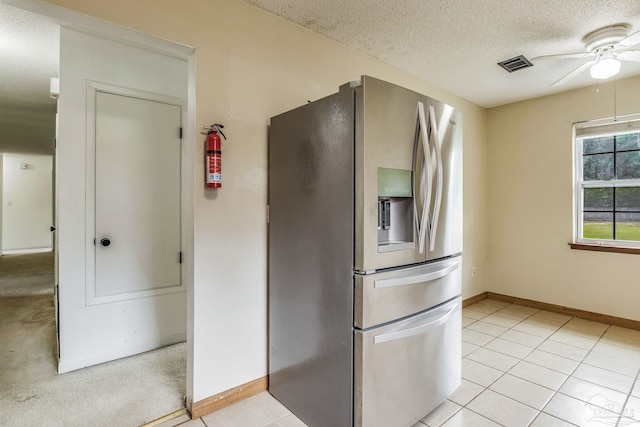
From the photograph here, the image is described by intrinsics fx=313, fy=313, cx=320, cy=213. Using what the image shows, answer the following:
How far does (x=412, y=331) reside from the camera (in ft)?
5.41

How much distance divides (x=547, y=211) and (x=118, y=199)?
14.9ft

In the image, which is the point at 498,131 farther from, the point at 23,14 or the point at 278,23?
the point at 23,14

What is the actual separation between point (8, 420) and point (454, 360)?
264 cm

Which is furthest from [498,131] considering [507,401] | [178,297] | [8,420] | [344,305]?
[8,420]

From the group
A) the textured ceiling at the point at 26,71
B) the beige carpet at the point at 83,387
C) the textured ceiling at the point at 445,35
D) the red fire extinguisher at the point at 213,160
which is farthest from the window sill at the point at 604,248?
the textured ceiling at the point at 26,71

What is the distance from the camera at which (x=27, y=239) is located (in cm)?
829

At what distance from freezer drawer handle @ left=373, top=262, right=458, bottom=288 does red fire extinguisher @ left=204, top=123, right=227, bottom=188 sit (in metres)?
1.04

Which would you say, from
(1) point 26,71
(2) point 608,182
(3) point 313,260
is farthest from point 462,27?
(1) point 26,71

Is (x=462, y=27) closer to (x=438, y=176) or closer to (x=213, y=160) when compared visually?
(x=438, y=176)

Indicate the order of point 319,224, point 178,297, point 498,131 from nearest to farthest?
point 319,224, point 178,297, point 498,131

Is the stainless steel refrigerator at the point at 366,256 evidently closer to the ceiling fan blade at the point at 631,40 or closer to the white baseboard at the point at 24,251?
the ceiling fan blade at the point at 631,40

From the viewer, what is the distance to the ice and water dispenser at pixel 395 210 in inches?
61.7

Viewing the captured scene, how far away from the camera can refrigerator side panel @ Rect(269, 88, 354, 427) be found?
155 centimetres

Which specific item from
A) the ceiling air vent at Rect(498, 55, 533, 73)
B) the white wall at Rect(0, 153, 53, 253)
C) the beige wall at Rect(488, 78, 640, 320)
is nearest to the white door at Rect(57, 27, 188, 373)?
the ceiling air vent at Rect(498, 55, 533, 73)
